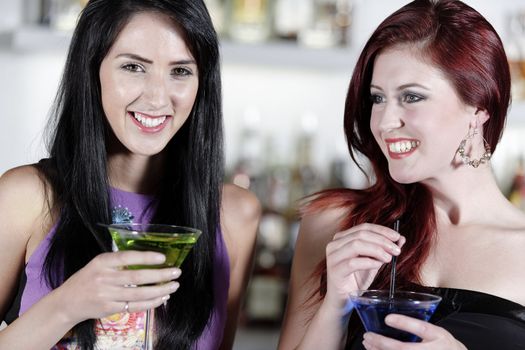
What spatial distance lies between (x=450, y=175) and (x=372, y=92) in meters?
0.27

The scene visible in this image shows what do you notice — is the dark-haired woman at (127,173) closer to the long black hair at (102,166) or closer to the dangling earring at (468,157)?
the long black hair at (102,166)

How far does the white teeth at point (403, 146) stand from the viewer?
1991mm

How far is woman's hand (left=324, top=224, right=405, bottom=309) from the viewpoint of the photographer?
1811 mm

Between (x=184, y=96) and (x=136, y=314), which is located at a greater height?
(x=184, y=96)

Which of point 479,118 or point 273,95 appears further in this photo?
point 273,95

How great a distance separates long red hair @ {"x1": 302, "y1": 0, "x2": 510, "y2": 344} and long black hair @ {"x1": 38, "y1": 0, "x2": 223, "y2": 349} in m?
0.30

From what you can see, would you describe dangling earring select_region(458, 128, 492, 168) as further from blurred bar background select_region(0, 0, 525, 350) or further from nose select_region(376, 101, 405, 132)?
blurred bar background select_region(0, 0, 525, 350)

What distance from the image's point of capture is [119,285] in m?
1.64

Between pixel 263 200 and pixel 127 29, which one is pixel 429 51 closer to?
pixel 127 29

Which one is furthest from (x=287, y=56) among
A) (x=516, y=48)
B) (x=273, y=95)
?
(x=516, y=48)

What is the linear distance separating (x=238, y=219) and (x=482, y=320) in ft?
2.10

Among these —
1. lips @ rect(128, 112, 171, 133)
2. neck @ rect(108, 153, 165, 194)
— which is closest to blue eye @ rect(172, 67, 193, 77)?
lips @ rect(128, 112, 171, 133)

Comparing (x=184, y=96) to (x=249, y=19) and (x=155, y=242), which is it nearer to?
(x=155, y=242)

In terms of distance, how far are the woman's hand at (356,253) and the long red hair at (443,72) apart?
0.72 ft
